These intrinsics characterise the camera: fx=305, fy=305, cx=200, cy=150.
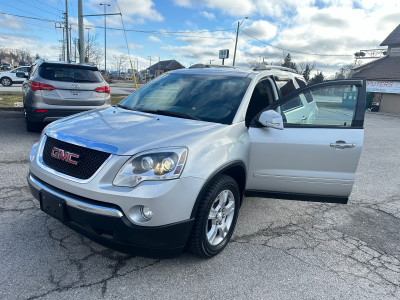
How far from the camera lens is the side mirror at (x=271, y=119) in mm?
3025

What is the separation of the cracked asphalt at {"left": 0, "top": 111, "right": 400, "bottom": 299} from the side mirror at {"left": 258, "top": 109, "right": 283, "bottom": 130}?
1236 millimetres

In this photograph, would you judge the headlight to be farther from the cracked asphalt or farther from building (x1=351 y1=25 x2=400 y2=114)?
building (x1=351 y1=25 x2=400 y2=114)

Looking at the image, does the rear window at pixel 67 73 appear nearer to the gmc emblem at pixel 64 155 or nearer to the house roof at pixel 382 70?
the gmc emblem at pixel 64 155

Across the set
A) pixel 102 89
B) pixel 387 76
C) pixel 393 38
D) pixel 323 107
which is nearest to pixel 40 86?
pixel 102 89

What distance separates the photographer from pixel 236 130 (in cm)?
299

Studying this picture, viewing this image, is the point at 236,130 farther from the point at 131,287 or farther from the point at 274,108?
the point at 131,287

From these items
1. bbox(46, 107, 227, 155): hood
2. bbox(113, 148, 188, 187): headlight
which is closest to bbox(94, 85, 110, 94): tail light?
bbox(46, 107, 227, 155): hood

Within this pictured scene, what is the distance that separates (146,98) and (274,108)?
1565 millimetres

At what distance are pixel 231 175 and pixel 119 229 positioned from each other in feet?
4.24

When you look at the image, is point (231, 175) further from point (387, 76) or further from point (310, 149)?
point (387, 76)

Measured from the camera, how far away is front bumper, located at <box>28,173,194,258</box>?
221cm

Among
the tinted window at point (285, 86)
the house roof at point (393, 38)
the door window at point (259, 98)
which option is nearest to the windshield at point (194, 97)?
the door window at point (259, 98)

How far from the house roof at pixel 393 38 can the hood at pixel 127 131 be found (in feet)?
131

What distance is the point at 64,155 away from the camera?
8.30ft
